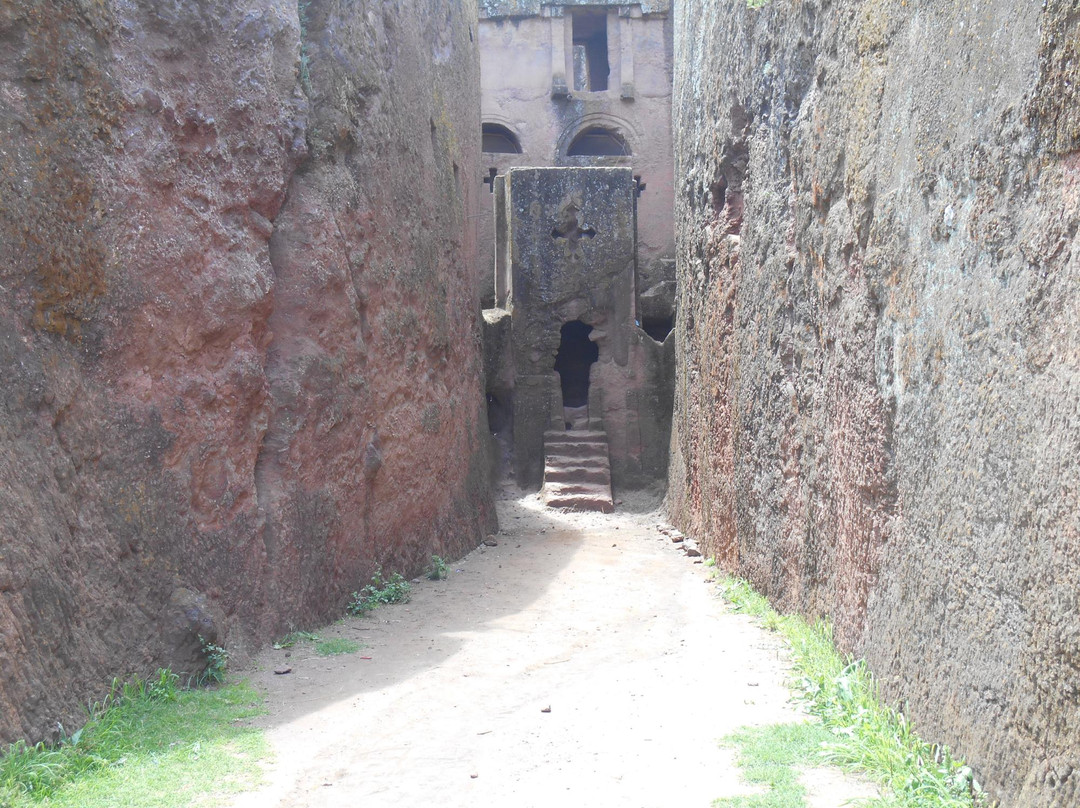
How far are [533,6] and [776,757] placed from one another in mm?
16962

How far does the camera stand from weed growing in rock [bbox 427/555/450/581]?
268 inches

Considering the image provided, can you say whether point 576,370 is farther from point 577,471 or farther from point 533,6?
point 533,6

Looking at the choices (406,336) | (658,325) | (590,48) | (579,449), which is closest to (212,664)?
(406,336)

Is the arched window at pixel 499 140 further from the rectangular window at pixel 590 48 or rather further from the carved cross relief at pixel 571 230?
the carved cross relief at pixel 571 230

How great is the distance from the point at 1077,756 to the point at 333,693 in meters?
2.93

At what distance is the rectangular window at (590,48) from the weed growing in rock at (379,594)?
Answer: 14.1m

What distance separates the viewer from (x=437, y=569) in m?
6.83

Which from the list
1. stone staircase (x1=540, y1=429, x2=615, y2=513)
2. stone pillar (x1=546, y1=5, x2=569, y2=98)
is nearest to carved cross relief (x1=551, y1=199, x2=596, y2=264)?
stone staircase (x1=540, y1=429, x2=615, y2=513)

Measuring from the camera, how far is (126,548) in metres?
3.83

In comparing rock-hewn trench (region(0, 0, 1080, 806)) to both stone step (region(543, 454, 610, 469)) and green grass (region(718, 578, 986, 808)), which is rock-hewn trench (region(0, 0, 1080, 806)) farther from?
stone step (region(543, 454, 610, 469))

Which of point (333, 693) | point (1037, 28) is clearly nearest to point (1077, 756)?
point (1037, 28)

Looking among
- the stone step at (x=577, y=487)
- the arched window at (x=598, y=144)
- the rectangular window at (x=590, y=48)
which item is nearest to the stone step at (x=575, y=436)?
the stone step at (x=577, y=487)

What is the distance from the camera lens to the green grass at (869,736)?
268 centimetres

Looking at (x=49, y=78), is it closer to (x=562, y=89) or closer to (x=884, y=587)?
(x=884, y=587)
